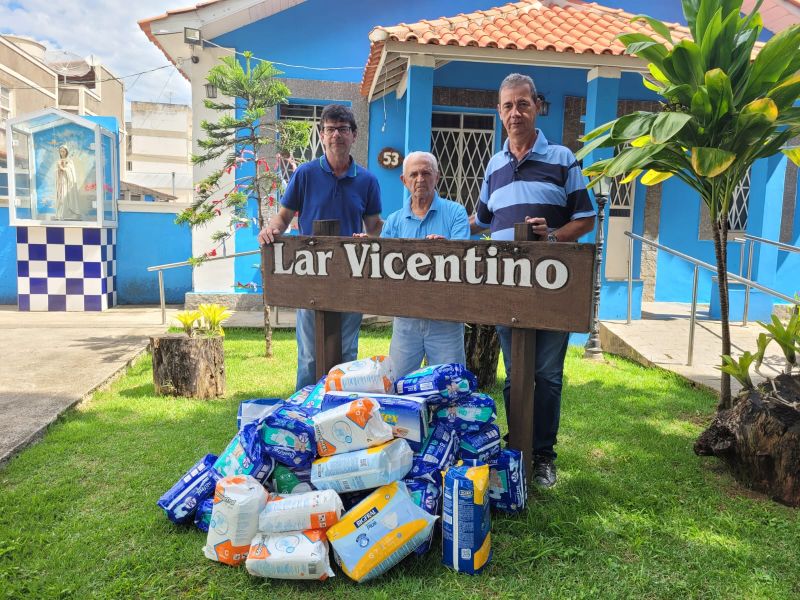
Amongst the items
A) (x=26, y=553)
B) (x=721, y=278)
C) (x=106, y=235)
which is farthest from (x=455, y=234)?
(x=106, y=235)

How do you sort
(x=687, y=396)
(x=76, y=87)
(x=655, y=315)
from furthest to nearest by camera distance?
(x=76, y=87), (x=655, y=315), (x=687, y=396)

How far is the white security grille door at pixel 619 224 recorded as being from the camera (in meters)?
7.91

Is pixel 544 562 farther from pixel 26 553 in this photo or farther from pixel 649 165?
pixel 649 165

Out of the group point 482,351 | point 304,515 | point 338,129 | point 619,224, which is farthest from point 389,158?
point 304,515

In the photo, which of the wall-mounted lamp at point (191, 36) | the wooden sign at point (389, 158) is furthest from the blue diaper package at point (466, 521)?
the wall-mounted lamp at point (191, 36)

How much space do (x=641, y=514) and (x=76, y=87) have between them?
35177 millimetres

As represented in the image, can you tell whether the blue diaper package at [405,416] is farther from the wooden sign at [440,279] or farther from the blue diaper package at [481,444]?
the wooden sign at [440,279]

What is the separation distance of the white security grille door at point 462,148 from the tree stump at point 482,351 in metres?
3.93

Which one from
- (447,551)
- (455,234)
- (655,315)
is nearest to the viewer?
(447,551)

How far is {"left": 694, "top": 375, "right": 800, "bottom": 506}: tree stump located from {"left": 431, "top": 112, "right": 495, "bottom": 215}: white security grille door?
572 cm

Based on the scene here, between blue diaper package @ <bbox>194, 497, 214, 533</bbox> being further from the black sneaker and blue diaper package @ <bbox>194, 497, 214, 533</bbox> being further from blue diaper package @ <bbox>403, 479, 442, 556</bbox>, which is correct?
the black sneaker

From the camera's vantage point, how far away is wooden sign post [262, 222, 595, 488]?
8.23 feet

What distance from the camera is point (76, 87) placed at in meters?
30.7

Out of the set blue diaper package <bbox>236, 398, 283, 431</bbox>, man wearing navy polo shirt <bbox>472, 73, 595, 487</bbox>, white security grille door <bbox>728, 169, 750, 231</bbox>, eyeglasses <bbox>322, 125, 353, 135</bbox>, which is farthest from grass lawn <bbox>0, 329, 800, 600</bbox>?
white security grille door <bbox>728, 169, 750, 231</bbox>
